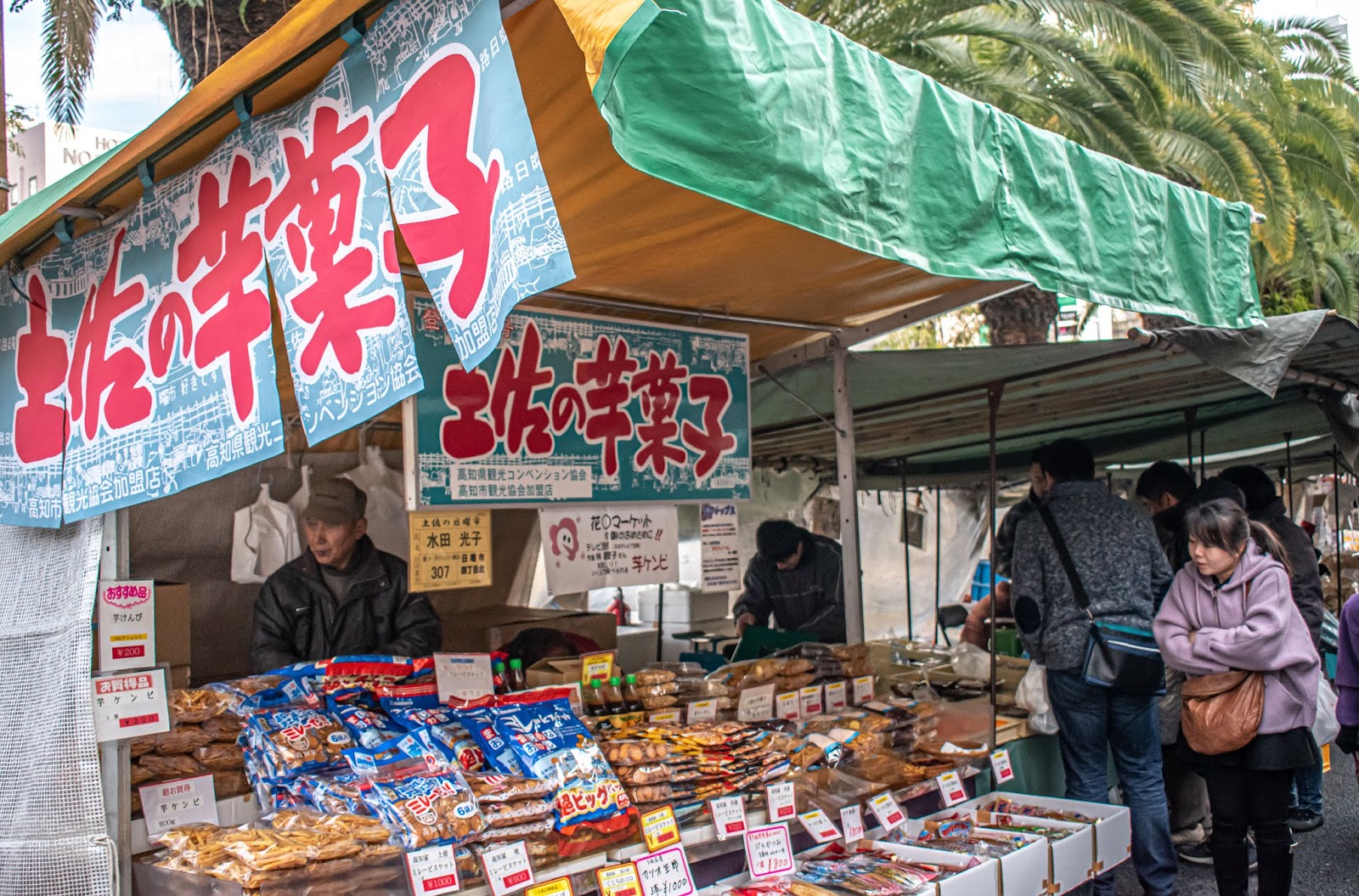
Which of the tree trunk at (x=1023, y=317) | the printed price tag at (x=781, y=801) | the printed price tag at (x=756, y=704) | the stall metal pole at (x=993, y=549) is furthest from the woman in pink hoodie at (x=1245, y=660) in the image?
the tree trunk at (x=1023, y=317)

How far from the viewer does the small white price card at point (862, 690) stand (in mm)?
4820

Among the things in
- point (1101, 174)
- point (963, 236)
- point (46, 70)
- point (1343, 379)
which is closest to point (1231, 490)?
point (1343, 379)

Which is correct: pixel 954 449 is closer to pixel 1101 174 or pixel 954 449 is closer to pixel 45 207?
pixel 1101 174

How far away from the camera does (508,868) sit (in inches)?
114

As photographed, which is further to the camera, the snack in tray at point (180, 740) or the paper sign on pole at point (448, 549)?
the paper sign on pole at point (448, 549)

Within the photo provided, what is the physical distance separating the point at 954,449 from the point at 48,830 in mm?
7150

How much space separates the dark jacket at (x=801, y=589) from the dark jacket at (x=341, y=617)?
106 inches

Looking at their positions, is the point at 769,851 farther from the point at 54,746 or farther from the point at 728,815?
the point at 54,746

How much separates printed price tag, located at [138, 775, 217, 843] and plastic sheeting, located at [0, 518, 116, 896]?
0.20 meters

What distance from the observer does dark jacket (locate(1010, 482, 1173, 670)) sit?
4684 mm

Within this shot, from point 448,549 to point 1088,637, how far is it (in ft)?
9.46

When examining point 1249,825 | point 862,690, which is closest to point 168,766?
point 862,690

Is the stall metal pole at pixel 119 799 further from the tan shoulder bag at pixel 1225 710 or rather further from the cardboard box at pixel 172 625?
the tan shoulder bag at pixel 1225 710

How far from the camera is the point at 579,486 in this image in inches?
165
